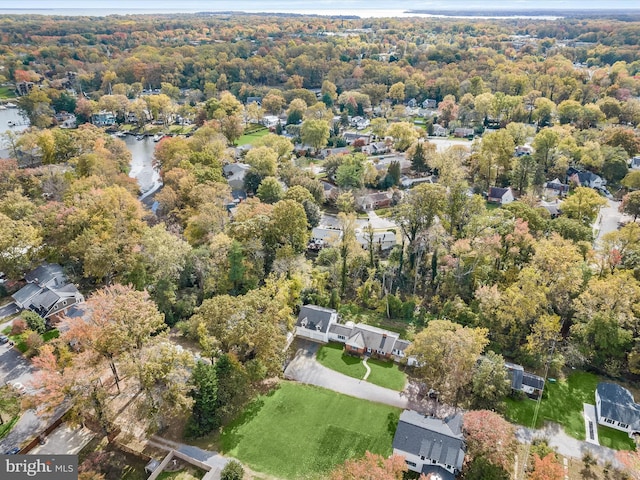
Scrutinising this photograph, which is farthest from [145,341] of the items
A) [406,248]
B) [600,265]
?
[600,265]

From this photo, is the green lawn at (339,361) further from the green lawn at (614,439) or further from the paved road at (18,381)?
the paved road at (18,381)

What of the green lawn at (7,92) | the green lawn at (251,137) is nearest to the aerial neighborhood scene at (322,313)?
the green lawn at (251,137)

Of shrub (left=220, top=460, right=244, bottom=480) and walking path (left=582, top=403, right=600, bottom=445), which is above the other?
shrub (left=220, top=460, right=244, bottom=480)

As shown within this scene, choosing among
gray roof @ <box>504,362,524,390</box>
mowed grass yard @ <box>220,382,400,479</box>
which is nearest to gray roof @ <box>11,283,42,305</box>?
mowed grass yard @ <box>220,382,400,479</box>

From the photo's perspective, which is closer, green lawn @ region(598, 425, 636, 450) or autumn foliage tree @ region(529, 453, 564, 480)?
autumn foliage tree @ region(529, 453, 564, 480)

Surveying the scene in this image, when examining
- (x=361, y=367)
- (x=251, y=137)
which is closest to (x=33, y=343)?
(x=361, y=367)

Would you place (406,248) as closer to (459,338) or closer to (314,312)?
(314,312)

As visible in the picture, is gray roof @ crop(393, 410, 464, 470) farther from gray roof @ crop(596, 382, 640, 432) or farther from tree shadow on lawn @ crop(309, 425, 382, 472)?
gray roof @ crop(596, 382, 640, 432)
